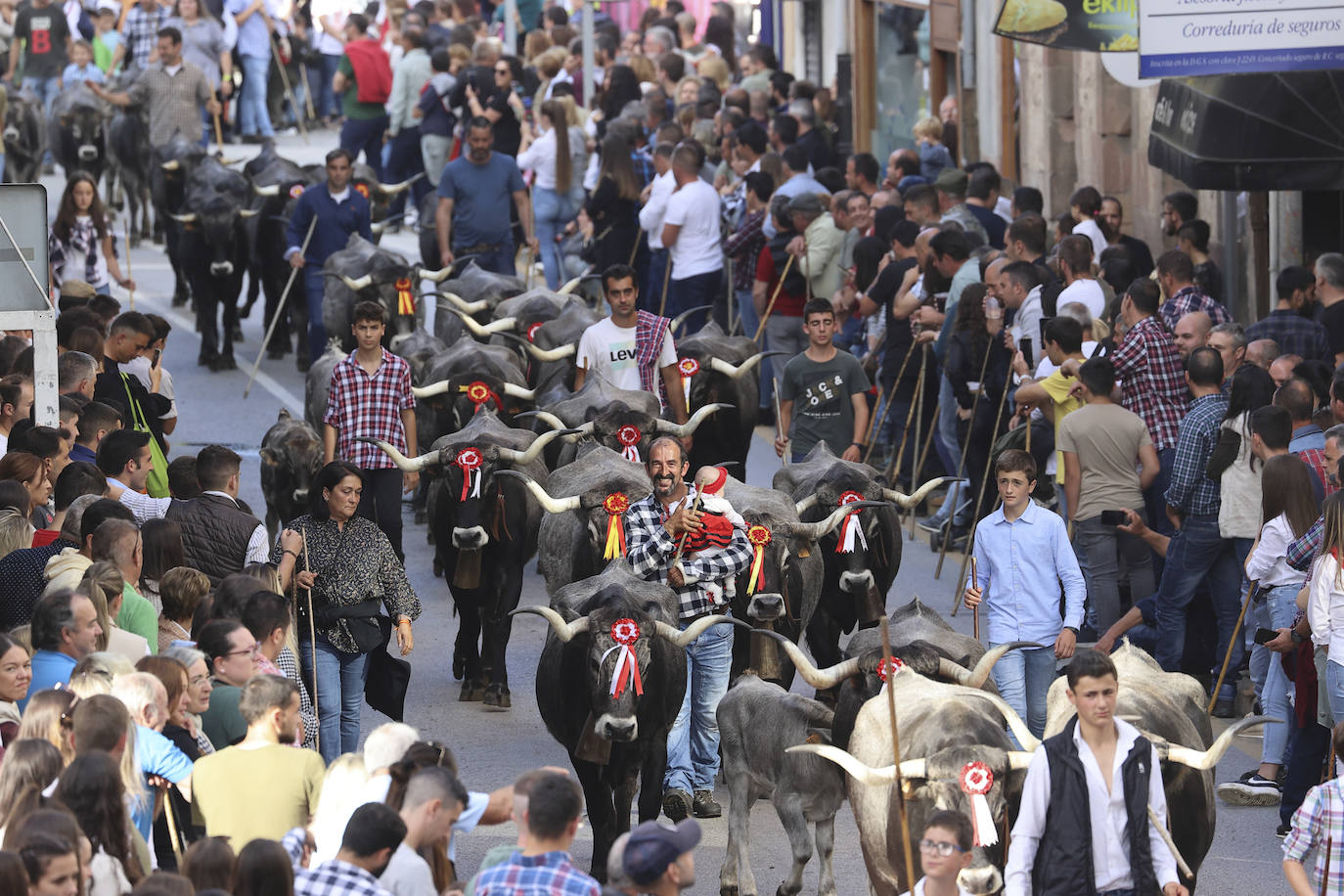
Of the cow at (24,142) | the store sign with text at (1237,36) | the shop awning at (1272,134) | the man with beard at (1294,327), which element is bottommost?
the man with beard at (1294,327)

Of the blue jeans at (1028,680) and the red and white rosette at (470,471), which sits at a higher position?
the red and white rosette at (470,471)

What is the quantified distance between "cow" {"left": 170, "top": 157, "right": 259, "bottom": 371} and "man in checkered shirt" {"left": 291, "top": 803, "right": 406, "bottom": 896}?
1534cm

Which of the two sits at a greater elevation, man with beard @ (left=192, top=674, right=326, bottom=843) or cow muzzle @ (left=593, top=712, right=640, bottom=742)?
man with beard @ (left=192, top=674, right=326, bottom=843)

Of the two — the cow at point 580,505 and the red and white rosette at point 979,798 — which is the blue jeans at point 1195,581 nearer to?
the cow at point 580,505

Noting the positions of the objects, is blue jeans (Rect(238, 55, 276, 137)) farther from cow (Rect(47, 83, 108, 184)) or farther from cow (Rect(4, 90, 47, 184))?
cow (Rect(47, 83, 108, 184))

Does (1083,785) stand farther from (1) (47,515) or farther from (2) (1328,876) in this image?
(1) (47,515)

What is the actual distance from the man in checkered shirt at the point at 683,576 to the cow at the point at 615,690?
4.4 inches

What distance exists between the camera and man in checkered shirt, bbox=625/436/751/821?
10.2 m

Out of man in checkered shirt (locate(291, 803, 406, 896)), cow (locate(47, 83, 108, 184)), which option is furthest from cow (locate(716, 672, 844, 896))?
cow (locate(47, 83, 108, 184))

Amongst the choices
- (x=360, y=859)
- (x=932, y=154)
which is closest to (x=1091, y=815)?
(x=360, y=859)

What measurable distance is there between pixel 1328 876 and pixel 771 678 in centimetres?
383

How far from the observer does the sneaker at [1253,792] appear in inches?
409

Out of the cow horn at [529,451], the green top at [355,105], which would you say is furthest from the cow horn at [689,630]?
the green top at [355,105]

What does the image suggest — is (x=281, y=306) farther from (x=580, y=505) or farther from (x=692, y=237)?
(x=580, y=505)
